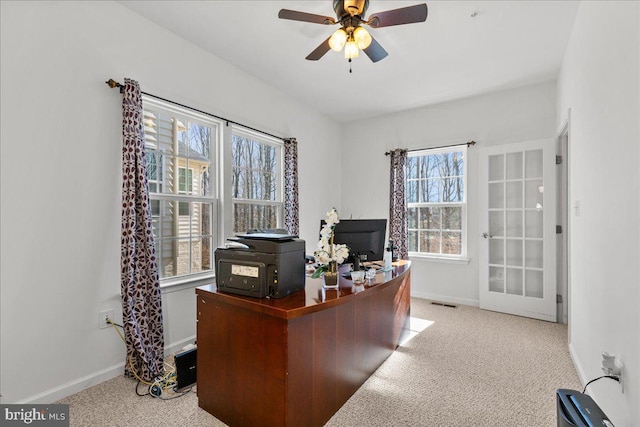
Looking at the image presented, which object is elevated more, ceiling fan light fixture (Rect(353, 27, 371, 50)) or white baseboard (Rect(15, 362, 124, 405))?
ceiling fan light fixture (Rect(353, 27, 371, 50))

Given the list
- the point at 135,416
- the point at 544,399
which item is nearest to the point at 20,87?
the point at 135,416

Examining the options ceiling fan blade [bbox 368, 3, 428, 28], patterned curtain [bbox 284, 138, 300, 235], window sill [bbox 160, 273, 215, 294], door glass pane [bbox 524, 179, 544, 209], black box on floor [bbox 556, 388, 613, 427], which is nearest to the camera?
black box on floor [bbox 556, 388, 613, 427]

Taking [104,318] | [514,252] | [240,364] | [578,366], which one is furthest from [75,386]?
[514,252]

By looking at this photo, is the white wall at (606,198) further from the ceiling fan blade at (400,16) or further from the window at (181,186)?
the window at (181,186)

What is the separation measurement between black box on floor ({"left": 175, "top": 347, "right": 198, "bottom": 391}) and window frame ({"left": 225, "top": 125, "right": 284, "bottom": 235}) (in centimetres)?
138

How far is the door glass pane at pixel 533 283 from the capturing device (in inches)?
146

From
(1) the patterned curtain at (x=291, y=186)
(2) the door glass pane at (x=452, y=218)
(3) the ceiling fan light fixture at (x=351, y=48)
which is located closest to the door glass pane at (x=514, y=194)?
(2) the door glass pane at (x=452, y=218)

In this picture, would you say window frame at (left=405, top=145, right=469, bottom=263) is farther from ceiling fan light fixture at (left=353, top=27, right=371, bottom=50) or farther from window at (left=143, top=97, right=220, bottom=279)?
window at (left=143, top=97, right=220, bottom=279)

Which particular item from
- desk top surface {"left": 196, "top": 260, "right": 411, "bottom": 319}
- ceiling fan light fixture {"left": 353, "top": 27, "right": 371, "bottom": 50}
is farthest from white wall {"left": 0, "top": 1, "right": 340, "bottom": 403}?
ceiling fan light fixture {"left": 353, "top": 27, "right": 371, "bottom": 50}

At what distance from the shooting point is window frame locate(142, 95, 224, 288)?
9.03 feet

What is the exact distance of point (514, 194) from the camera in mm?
3883

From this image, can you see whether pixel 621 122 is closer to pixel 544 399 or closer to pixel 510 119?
pixel 544 399

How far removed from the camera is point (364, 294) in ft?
6.64

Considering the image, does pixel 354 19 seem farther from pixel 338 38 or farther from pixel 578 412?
pixel 578 412
